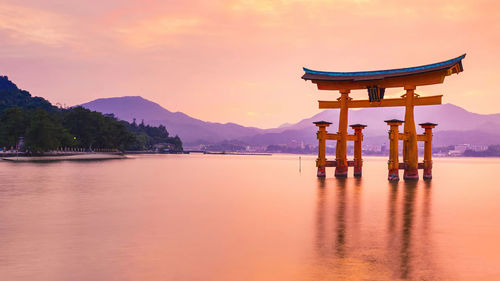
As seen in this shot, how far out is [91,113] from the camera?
109625mm

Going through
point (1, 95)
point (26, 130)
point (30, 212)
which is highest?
point (1, 95)

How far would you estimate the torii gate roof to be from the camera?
3262 centimetres

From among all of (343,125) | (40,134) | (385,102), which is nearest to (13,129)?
(40,134)

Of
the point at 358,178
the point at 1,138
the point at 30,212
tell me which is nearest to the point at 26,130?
the point at 1,138

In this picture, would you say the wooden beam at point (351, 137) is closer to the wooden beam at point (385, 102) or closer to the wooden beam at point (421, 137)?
the wooden beam at point (385, 102)

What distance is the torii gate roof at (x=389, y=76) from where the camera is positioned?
1284 inches

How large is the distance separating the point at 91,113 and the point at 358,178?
81.4 metres

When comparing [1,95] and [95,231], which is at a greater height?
[1,95]

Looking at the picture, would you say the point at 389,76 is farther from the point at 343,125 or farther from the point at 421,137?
the point at 421,137

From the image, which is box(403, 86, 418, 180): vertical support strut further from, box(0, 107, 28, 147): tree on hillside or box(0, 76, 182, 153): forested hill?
box(0, 107, 28, 147): tree on hillside

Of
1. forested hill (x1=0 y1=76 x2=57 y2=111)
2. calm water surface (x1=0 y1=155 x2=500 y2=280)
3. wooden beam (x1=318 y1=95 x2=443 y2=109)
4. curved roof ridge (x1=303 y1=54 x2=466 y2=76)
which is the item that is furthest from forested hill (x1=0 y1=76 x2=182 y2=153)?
calm water surface (x1=0 y1=155 x2=500 y2=280)

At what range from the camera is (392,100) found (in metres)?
37.2

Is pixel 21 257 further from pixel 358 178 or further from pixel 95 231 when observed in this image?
pixel 358 178

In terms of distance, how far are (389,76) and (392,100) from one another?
2.81 metres
